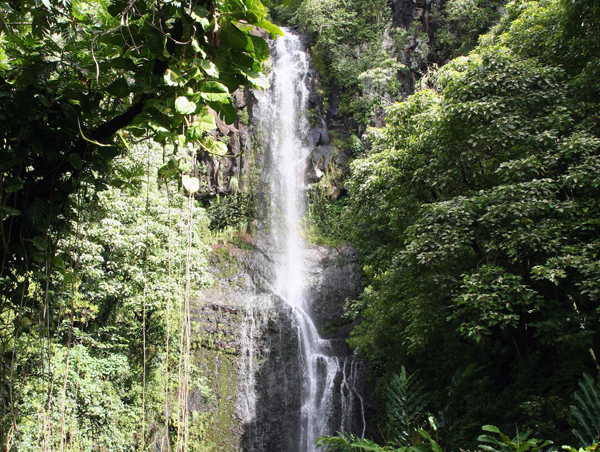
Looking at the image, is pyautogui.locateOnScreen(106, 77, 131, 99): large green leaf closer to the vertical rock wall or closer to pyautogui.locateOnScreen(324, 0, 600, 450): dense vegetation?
pyautogui.locateOnScreen(324, 0, 600, 450): dense vegetation

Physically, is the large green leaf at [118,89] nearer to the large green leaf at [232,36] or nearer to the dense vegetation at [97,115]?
the dense vegetation at [97,115]

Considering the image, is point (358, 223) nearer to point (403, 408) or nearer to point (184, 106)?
point (403, 408)

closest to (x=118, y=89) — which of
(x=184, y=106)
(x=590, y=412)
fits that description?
(x=184, y=106)

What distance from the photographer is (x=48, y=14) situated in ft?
5.85

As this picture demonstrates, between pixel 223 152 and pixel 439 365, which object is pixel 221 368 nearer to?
pixel 439 365

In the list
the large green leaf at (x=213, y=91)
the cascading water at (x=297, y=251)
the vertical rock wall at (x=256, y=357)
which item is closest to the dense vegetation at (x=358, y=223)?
the large green leaf at (x=213, y=91)

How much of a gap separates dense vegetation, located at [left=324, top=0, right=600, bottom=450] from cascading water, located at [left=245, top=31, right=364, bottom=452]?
113 inches

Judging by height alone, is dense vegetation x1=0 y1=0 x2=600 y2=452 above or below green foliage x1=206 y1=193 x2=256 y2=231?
below

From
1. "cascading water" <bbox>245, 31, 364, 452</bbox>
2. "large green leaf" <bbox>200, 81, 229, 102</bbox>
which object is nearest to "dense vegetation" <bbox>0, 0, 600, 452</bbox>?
"large green leaf" <bbox>200, 81, 229, 102</bbox>

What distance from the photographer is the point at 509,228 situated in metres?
4.89

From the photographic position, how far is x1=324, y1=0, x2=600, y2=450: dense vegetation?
4480mm

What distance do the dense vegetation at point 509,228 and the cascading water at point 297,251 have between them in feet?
9.45

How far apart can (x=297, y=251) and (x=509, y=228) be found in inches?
377

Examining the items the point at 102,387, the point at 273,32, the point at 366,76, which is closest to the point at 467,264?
the point at 273,32
